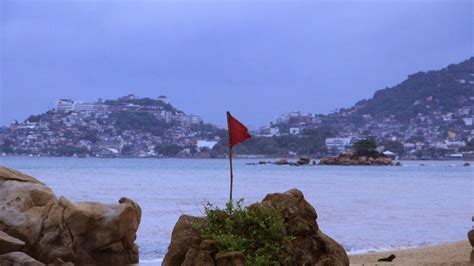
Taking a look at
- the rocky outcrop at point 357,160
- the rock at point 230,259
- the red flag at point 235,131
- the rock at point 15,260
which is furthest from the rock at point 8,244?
the rocky outcrop at point 357,160

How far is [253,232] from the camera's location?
943 cm

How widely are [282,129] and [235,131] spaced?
169711mm

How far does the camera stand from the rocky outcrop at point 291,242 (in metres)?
9.17

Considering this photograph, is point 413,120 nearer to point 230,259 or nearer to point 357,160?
point 357,160

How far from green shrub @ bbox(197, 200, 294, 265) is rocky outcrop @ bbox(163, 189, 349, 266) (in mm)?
94

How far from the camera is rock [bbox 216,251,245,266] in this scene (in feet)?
29.2

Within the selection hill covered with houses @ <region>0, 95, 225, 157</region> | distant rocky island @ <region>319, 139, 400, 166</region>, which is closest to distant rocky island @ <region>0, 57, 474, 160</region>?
hill covered with houses @ <region>0, 95, 225, 157</region>

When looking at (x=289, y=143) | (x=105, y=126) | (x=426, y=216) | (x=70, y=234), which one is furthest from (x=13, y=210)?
(x=289, y=143)

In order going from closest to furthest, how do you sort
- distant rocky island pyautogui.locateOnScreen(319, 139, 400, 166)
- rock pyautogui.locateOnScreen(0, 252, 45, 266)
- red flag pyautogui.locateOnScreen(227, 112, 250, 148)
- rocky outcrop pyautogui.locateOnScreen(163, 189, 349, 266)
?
rocky outcrop pyautogui.locateOnScreen(163, 189, 349, 266)
red flag pyautogui.locateOnScreen(227, 112, 250, 148)
rock pyautogui.locateOnScreen(0, 252, 45, 266)
distant rocky island pyautogui.locateOnScreen(319, 139, 400, 166)

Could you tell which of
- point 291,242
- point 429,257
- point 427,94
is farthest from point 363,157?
point 291,242

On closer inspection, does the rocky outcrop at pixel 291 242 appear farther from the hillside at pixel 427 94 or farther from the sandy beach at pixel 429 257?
the hillside at pixel 427 94

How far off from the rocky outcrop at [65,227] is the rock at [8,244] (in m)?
0.69

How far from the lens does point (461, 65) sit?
188375 millimetres

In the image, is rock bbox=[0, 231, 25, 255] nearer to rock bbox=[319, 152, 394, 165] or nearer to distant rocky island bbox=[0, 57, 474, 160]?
rock bbox=[319, 152, 394, 165]
